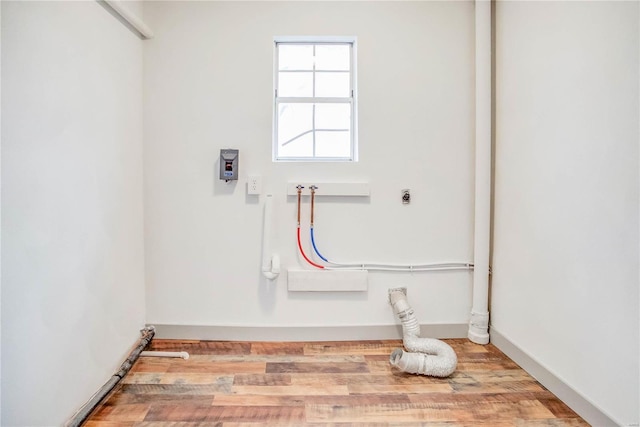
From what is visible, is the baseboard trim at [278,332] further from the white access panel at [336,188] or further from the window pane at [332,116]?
the window pane at [332,116]

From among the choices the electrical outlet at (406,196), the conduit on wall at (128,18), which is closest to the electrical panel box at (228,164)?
the conduit on wall at (128,18)

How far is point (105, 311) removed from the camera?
5.32ft

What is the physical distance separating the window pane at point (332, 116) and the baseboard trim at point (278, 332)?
1391 mm

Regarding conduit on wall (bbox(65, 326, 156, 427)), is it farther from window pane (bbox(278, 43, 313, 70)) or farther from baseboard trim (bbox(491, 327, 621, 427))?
baseboard trim (bbox(491, 327, 621, 427))

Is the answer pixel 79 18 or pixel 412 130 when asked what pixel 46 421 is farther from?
pixel 412 130

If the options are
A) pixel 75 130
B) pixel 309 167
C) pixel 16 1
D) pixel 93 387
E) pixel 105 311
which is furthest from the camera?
pixel 309 167

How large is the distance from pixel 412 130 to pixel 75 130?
1.85 meters

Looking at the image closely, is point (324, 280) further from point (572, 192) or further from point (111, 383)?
point (572, 192)

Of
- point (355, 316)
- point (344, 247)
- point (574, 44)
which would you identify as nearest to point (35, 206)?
point (344, 247)

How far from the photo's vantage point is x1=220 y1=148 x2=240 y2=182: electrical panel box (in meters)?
1.97

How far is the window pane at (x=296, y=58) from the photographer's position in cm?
217

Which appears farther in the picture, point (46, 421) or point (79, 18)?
point (79, 18)

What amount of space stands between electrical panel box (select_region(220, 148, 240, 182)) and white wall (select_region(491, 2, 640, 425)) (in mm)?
1698

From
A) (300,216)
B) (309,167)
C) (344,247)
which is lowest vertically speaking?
(344,247)
